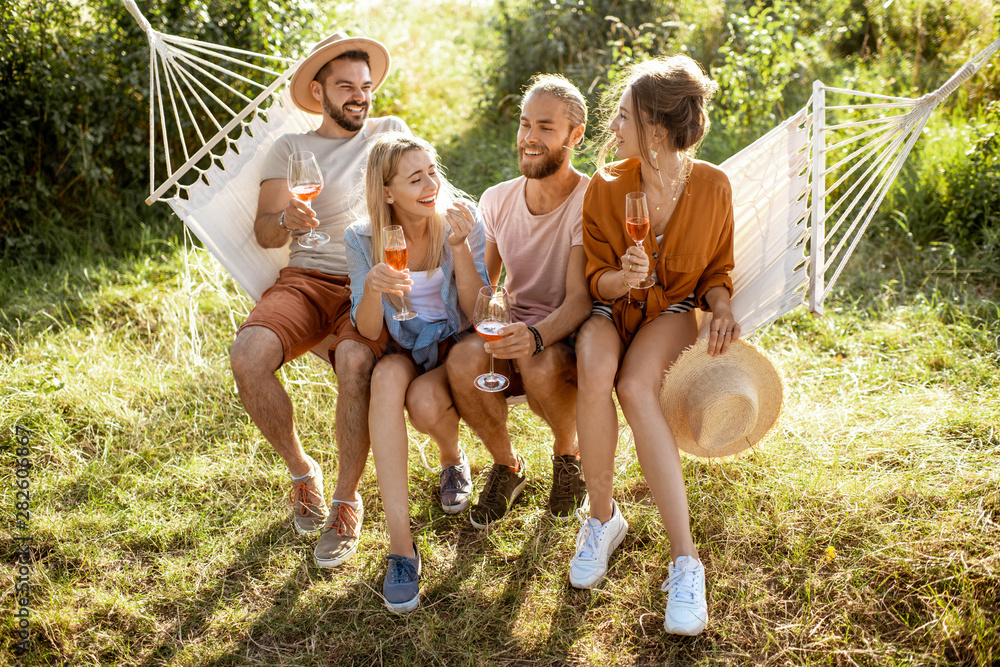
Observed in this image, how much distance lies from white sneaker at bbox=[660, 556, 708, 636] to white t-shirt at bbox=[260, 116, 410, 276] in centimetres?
168

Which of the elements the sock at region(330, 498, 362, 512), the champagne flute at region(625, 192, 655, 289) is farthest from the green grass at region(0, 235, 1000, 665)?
the champagne flute at region(625, 192, 655, 289)

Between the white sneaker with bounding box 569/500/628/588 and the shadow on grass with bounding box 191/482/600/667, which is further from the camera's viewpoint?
the white sneaker with bounding box 569/500/628/588

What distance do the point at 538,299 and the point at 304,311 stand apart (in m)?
0.85

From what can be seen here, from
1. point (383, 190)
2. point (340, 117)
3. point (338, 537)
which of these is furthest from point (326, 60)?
point (338, 537)

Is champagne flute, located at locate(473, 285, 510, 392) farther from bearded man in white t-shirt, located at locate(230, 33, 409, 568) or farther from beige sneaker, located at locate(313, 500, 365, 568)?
beige sneaker, located at locate(313, 500, 365, 568)

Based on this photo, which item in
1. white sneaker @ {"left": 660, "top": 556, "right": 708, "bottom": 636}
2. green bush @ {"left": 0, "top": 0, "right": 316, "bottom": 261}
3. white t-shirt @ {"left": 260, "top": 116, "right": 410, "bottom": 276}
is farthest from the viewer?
green bush @ {"left": 0, "top": 0, "right": 316, "bottom": 261}

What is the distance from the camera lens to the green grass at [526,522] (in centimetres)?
220

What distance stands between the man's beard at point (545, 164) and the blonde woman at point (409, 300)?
0.25m

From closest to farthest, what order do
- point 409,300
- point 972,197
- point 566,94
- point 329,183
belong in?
point 409,300
point 566,94
point 329,183
point 972,197

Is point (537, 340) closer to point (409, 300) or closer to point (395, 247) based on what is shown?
point (409, 300)

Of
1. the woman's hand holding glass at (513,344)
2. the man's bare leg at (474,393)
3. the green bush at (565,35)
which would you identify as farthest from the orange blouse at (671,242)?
the green bush at (565,35)

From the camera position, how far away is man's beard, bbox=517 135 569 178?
2.60m

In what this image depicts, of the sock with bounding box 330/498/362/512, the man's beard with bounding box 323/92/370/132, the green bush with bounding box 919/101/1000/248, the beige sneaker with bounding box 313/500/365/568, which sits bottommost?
the beige sneaker with bounding box 313/500/365/568

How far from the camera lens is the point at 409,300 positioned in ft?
8.18
